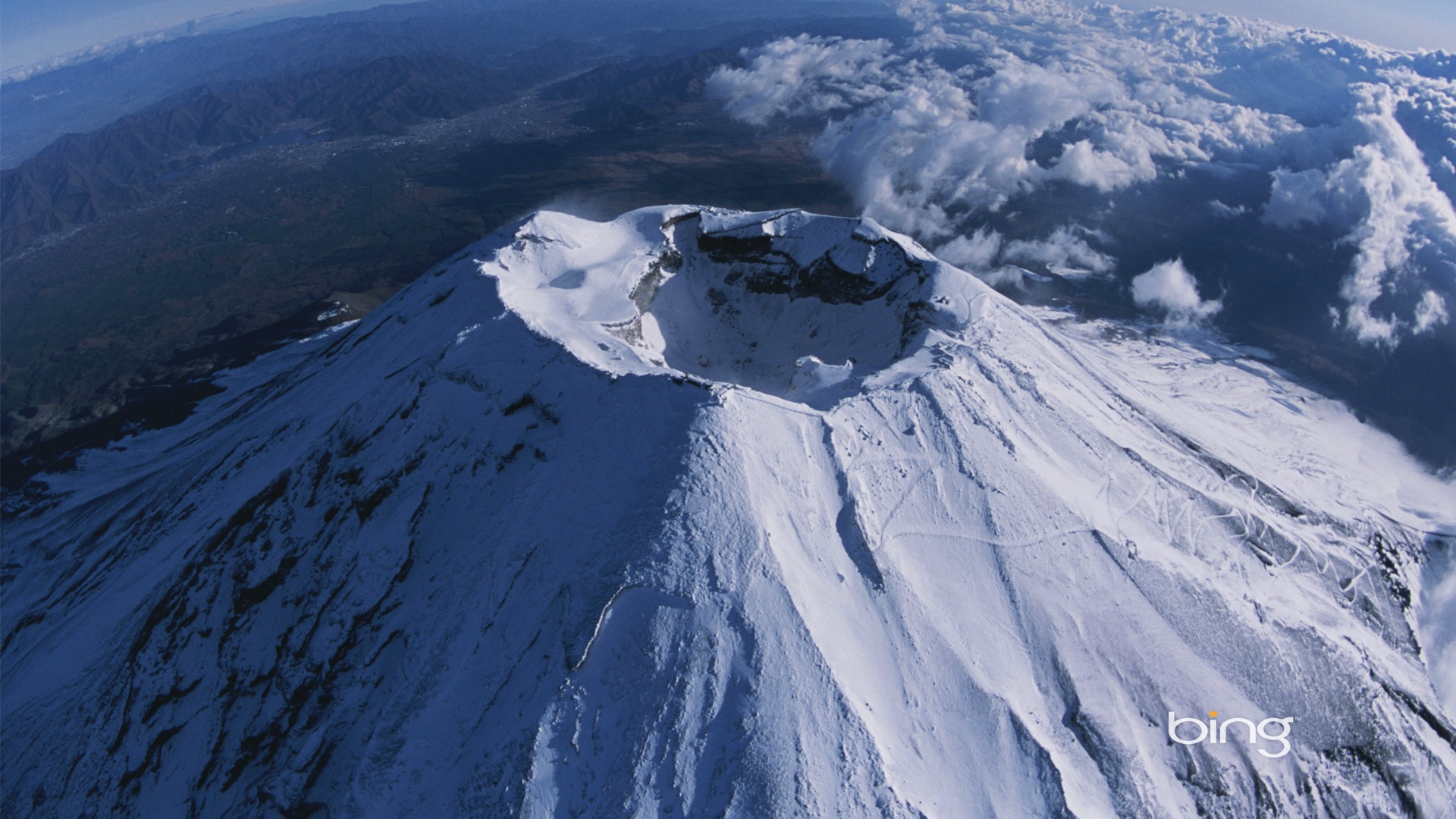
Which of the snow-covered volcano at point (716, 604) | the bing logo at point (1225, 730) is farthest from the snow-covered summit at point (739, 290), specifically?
the bing logo at point (1225, 730)

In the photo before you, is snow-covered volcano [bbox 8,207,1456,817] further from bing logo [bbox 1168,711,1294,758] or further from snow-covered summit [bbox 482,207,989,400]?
snow-covered summit [bbox 482,207,989,400]

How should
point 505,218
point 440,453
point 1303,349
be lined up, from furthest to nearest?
point 505,218
point 1303,349
point 440,453

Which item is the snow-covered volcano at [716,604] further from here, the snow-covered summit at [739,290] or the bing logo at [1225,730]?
the snow-covered summit at [739,290]

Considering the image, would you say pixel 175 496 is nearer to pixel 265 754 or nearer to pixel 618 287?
pixel 265 754

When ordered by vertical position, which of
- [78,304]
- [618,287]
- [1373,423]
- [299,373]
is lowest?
[1373,423]

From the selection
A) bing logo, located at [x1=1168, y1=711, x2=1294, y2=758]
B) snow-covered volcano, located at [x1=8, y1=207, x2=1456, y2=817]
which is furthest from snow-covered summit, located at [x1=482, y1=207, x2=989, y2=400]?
bing logo, located at [x1=1168, y1=711, x2=1294, y2=758]

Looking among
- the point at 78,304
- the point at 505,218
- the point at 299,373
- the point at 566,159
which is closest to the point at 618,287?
the point at 299,373
